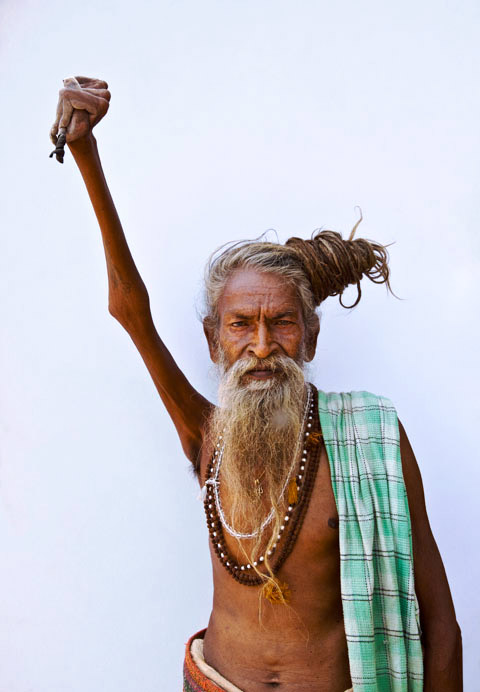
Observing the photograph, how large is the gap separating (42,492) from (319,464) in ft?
3.48

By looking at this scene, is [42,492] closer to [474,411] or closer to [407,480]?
[407,480]

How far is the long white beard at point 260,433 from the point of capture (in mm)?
1979

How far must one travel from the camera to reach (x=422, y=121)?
254 centimetres

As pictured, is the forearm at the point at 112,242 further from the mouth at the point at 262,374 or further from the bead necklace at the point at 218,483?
the bead necklace at the point at 218,483

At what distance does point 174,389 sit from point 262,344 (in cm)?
36

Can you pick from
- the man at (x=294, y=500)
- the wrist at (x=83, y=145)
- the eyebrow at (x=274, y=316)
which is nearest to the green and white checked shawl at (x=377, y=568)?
the man at (x=294, y=500)

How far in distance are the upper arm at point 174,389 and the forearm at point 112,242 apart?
6cm

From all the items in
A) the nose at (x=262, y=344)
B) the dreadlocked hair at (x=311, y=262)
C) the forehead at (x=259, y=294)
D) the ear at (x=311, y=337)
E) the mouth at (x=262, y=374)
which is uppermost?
the dreadlocked hair at (x=311, y=262)

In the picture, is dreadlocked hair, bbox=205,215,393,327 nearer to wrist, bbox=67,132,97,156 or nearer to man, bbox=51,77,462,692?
man, bbox=51,77,462,692

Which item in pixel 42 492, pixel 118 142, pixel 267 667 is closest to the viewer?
pixel 267 667

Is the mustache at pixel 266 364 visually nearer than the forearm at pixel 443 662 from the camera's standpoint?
No

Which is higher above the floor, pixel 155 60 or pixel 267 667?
pixel 155 60

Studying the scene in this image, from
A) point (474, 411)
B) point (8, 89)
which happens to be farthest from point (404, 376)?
point (8, 89)

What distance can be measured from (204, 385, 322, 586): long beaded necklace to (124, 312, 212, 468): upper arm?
137 millimetres
